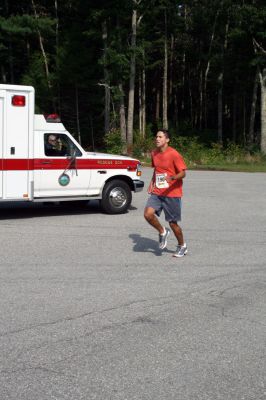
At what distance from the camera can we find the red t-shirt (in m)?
8.14

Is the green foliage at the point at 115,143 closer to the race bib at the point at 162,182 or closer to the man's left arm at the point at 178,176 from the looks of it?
the race bib at the point at 162,182

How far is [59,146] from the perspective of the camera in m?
12.0

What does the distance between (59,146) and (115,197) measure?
172cm

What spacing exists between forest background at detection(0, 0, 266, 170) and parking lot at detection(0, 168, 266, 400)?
20730 mm

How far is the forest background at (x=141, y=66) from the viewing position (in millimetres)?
36656

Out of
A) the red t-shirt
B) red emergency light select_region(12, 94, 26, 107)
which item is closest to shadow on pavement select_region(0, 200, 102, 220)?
red emergency light select_region(12, 94, 26, 107)

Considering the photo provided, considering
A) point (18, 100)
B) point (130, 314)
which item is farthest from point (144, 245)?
point (18, 100)

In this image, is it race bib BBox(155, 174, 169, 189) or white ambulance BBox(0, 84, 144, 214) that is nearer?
race bib BBox(155, 174, 169, 189)

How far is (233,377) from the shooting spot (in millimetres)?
4152

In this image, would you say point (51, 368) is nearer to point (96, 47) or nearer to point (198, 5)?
point (96, 47)

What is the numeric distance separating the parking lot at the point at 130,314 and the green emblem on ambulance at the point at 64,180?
134 centimetres

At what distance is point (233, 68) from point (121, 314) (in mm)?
44564

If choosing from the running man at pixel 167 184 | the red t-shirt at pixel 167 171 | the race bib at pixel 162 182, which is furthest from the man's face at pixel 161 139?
the race bib at pixel 162 182

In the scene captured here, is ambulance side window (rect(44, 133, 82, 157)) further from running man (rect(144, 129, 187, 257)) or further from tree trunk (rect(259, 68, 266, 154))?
tree trunk (rect(259, 68, 266, 154))
